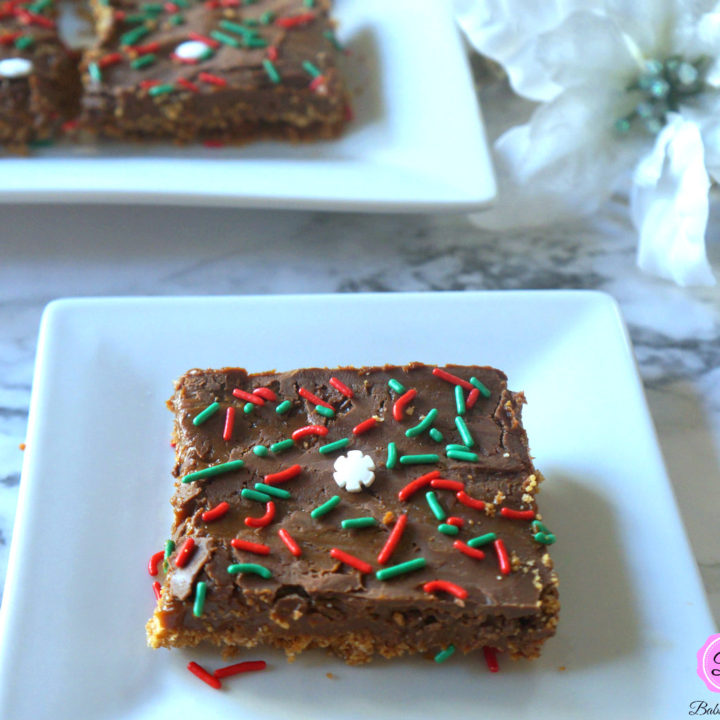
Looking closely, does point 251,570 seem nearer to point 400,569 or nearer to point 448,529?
point 400,569

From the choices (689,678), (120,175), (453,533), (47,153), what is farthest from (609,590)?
(47,153)

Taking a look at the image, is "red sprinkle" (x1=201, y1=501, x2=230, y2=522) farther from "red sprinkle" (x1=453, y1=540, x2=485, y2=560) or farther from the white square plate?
the white square plate

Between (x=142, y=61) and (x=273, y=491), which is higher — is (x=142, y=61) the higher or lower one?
the higher one

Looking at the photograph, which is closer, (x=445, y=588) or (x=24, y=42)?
(x=445, y=588)

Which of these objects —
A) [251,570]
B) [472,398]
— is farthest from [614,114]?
[251,570]

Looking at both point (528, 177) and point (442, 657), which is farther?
point (528, 177)

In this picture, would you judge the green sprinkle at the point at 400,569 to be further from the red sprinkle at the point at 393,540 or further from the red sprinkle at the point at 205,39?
the red sprinkle at the point at 205,39

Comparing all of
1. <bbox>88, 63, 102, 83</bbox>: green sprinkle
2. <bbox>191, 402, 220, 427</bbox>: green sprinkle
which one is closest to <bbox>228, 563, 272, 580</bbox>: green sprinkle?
<bbox>191, 402, 220, 427</bbox>: green sprinkle

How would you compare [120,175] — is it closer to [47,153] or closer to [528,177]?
[47,153]
